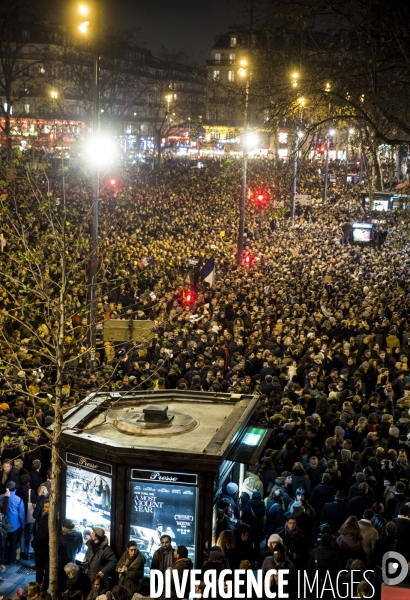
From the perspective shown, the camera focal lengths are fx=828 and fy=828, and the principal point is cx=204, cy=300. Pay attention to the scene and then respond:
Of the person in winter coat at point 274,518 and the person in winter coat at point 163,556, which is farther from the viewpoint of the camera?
the person in winter coat at point 274,518

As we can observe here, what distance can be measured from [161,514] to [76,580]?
117 cm

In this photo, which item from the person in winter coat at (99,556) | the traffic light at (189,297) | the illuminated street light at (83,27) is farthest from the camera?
the traffic light at (189,297)

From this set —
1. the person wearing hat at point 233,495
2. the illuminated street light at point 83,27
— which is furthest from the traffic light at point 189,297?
the person wearing hat at point 233,495

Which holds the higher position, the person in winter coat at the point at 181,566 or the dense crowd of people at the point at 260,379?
the dense crowd of people at the point at 260,379

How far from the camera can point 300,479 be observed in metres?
10.9

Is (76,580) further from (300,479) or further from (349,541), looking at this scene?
(300,479)

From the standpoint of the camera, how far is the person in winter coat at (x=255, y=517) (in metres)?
10.2

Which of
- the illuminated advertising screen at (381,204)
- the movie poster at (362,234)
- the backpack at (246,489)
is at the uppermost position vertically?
the illuminated advertising screen at (381,204)

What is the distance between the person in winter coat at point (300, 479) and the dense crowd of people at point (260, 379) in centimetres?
2

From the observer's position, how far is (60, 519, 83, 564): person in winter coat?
31.0ft

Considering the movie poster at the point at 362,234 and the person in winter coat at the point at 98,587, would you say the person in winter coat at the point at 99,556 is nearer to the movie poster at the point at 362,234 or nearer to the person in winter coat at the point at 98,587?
the person in winter coat at the point at 98,587

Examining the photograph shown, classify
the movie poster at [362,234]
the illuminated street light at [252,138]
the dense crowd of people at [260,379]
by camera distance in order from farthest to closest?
the movie poster at [362,234] < the illuminated street light at [252,138] < the dense crowd of people at [260,379]

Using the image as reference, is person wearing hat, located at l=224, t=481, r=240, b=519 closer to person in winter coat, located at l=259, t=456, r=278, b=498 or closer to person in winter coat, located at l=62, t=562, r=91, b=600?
person in winter coat, located at l=259, t=456, r=278, b=498

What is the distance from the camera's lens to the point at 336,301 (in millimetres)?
22094
